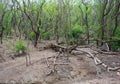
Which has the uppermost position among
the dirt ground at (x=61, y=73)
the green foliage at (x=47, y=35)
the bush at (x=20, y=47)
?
the green foliage at (x=47, y=35)

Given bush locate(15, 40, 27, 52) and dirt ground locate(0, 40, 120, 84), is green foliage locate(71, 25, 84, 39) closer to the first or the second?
bush locate(15, 40, 27, 52)

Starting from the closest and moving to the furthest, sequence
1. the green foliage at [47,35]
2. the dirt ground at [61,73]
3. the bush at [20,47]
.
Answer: the dirt ground at [61,73]
the bush at [20,47]
the green foliage at [47,35]

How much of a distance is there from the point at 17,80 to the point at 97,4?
12.3 meters

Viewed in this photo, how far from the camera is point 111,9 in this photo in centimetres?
1847

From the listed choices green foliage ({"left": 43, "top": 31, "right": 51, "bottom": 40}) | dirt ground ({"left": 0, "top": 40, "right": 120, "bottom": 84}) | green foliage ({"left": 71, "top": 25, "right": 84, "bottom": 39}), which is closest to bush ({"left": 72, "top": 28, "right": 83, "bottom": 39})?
green foliage ({"left": 71, "top": 25, "right": 84, "bottom": 39})

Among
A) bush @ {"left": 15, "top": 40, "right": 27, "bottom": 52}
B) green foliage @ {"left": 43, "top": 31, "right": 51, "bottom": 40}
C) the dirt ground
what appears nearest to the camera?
the dirt ground

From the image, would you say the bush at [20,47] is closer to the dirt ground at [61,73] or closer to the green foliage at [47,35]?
the dirt ground at [61,73]

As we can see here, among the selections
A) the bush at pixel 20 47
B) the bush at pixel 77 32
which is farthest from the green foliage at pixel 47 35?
the bush at pixel 20 47

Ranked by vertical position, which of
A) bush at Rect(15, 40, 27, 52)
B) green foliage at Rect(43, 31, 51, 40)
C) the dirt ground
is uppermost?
green foliage at Rect(43, 31, 51, 40)

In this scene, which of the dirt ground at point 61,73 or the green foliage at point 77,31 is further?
the green foliage at point 77,31

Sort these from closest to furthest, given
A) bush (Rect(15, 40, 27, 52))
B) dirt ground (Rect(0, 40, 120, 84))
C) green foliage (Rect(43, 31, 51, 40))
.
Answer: dirt ground (Rect(0, 40, 120, 84)) < bush (Rect(15, 40, 27, 52)) < green foliage (Rect(43, 31, 51, 40))

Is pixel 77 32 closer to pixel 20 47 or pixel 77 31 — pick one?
pixel 77 31

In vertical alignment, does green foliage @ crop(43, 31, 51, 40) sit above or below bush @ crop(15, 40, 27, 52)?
above

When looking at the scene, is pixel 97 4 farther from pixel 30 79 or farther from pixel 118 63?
pixel 30 79
